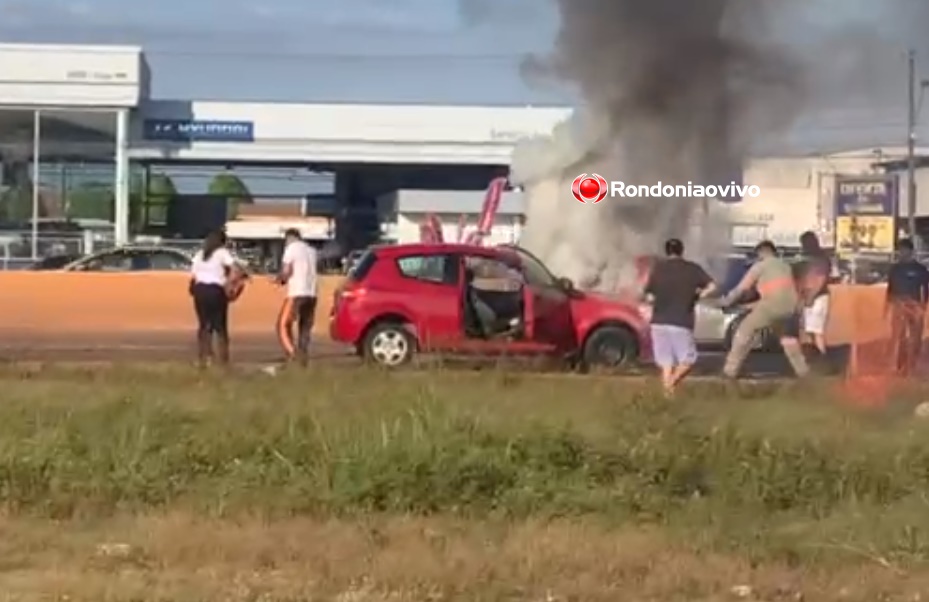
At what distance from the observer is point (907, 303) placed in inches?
752

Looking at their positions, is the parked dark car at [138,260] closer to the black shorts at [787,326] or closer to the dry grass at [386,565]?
the black shorts at [787,326]

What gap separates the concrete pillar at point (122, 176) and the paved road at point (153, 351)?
23.2 m

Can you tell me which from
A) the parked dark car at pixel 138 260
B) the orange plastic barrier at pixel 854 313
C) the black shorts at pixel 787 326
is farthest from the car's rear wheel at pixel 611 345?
the parked dark car at pixel 138 260

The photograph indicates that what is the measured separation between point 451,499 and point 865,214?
39.5m

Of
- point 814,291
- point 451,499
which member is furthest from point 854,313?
point 451,499

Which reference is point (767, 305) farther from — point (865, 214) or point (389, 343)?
point (865, 214)

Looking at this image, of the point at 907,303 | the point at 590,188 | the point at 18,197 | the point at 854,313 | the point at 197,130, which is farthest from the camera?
the point at 18,197

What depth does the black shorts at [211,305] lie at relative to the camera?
59.1 feet

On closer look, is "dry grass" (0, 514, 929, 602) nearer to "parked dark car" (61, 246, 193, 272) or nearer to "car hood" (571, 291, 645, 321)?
"car hood" (571, 291, 645, 321)

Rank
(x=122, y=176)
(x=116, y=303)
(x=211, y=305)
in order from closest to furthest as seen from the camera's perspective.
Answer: (x=211, y=305) → (x=116, y=303) → (x=122, y=176)

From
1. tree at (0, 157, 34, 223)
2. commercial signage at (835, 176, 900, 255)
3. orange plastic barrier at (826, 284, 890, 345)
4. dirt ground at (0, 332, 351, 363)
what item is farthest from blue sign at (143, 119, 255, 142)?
orange plastic barrier at (826, 284, 890, 345)

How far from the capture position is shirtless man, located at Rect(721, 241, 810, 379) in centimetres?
1706

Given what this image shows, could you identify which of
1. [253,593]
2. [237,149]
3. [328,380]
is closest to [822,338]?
[328,380]

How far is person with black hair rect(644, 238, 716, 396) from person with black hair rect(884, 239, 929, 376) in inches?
154
